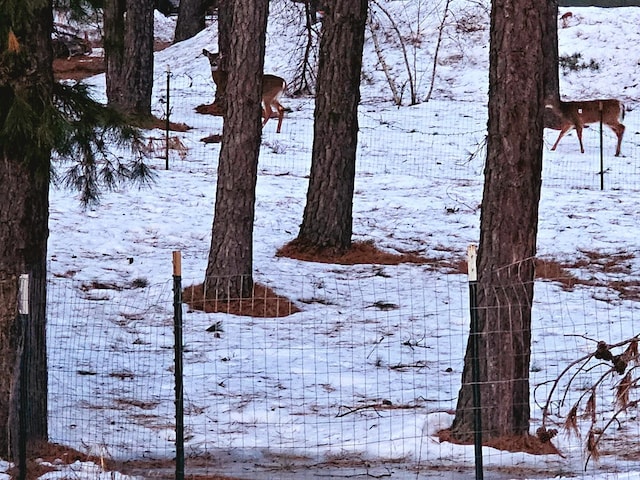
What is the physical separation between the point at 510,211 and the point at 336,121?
667 cm

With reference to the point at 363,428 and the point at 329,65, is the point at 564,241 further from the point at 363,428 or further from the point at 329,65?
the point at 363,428

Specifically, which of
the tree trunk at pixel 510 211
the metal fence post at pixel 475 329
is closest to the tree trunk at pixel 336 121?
the tree trunk at pixel 510 211

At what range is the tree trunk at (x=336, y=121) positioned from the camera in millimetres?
13875

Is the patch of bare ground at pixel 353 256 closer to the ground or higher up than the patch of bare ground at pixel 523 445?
higher up

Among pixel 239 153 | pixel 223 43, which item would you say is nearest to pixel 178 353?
pixel 239 153

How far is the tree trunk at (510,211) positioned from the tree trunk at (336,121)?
21.2ft

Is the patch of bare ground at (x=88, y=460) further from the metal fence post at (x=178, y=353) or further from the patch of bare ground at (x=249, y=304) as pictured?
the patch of bare ground at (x=249, y=304)

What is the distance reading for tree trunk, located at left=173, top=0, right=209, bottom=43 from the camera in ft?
109

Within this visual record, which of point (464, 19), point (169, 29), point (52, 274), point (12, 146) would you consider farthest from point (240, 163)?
point (169, 29)

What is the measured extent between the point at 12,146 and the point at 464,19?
2474 cm

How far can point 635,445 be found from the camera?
7609 millimetres

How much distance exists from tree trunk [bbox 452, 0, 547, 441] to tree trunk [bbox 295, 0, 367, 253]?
6.45 meters

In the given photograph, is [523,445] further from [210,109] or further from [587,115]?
[210,109]

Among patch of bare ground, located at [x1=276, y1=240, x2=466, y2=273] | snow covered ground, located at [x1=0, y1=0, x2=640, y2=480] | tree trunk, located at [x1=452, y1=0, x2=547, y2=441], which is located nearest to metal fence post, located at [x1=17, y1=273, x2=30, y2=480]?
snow covered ground, located at [x1=0, y1=0, x2=640, y2=480]
